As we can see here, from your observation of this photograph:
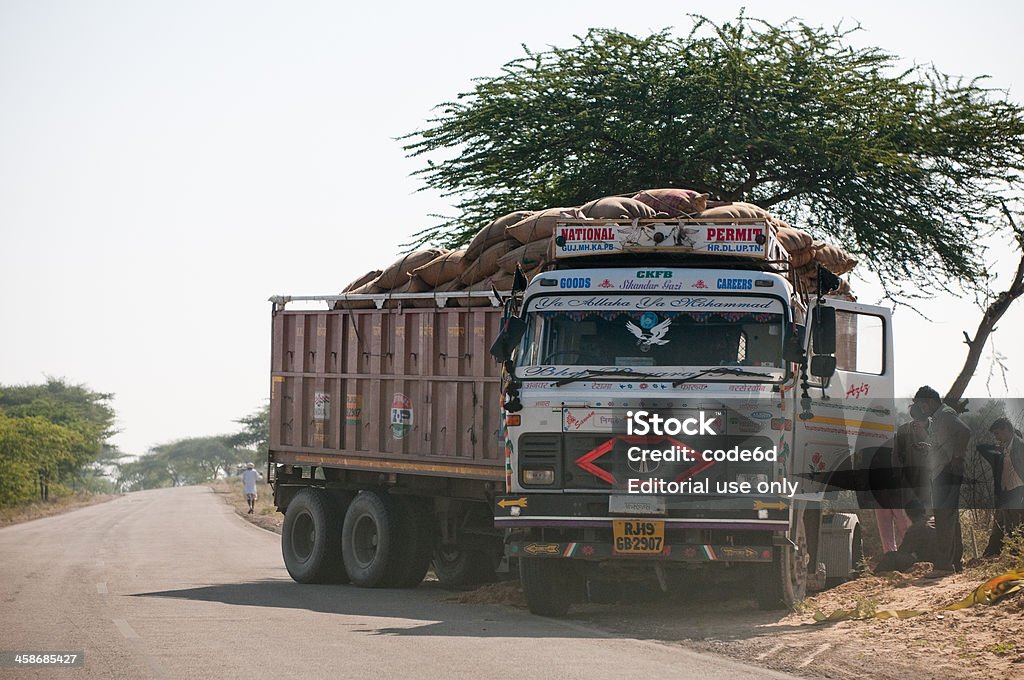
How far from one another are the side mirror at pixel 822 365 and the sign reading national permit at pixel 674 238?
1.09 m

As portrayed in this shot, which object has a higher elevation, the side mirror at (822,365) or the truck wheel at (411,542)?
the side mirror at (822,365)

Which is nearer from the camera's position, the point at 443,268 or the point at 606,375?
the point at 606,375

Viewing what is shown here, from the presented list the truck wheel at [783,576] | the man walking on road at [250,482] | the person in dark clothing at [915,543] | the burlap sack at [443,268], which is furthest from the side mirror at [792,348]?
the man walking on road at [250,482]

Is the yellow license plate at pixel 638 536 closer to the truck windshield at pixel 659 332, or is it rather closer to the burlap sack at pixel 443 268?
the truck windshield at pixel 659 332

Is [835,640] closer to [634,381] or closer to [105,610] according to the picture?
[634,381]

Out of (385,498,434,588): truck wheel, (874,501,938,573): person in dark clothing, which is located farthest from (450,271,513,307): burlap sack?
(874,501,938,573): person in dark clothing

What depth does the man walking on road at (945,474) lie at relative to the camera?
1341 centimetres

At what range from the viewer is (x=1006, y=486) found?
14016 millimetres

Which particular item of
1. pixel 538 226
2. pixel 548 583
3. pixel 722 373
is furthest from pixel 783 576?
pixel 538 226

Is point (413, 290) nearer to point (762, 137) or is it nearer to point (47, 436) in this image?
point (762, 137)

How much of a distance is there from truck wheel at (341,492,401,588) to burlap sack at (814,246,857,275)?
223 inches

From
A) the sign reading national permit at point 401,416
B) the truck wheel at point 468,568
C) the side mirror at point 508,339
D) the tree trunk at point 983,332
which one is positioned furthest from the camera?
the tree trunk at point 983,332

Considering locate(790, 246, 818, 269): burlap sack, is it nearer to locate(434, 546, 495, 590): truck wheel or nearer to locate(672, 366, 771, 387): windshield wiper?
locate(672, 366, 771, 387): windshield wiper

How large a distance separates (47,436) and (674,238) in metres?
62.0
